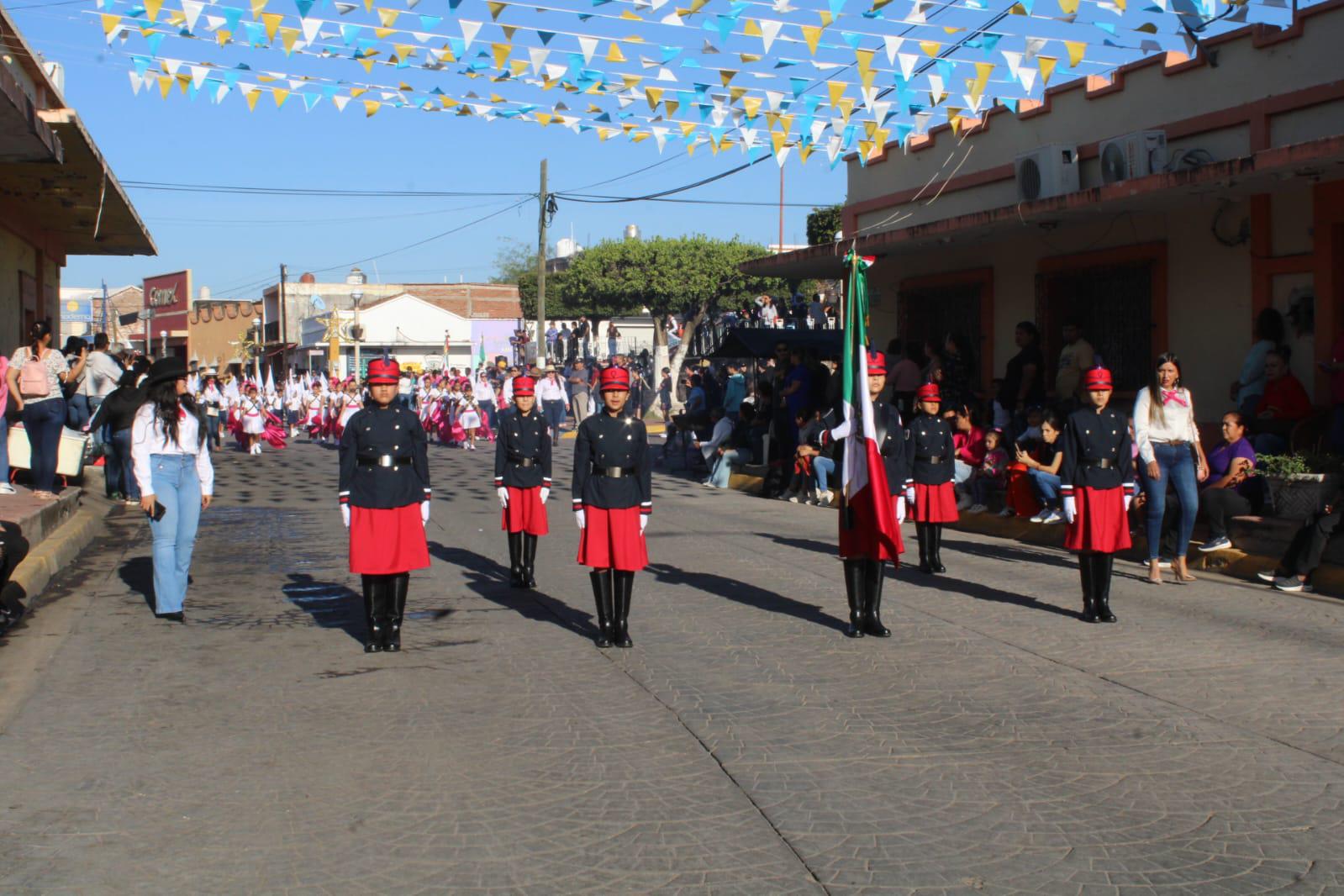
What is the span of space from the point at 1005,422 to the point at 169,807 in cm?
1325

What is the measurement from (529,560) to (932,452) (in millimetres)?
3730

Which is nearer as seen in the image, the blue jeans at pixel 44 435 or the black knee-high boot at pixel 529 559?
the black knee-high boot at pixel 529 559

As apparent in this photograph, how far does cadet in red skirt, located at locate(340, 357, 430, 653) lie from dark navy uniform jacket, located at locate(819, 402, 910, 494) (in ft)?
9.14

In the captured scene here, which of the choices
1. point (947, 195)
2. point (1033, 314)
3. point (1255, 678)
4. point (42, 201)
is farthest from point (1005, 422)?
point (42, 201)

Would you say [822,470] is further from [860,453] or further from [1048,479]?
[860,453]

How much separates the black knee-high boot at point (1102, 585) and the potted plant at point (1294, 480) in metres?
3.17

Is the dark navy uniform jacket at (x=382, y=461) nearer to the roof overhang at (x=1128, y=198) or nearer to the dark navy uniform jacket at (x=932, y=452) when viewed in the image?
the roof overhang at (x=1128, y=198)

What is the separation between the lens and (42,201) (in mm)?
20234

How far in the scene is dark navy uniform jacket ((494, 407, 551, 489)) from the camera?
37.2 feet

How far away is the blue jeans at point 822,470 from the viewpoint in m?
18.4

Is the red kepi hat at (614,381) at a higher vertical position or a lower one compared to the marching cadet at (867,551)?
higher

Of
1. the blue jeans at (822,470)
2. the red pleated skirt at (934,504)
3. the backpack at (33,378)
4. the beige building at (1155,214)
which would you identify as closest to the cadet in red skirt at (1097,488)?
the red pleated skirt at (934,504)

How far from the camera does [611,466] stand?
28.2 feet

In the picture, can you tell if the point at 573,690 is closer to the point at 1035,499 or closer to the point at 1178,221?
the point at 1035,499
